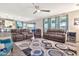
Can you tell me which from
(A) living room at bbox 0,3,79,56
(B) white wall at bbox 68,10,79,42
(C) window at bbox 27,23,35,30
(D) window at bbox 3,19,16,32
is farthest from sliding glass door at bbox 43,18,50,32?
(D) window at bbox 3,19,16,32

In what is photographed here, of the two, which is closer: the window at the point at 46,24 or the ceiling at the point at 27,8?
the ceiling at the point at 27,8

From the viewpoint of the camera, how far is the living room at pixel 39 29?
2340mm

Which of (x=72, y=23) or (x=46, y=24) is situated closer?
(x=72, y=23)

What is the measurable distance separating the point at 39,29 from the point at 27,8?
584 mm

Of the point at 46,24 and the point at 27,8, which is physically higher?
the point at 27,8

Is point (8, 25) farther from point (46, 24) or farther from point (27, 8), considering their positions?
point (46, 24)

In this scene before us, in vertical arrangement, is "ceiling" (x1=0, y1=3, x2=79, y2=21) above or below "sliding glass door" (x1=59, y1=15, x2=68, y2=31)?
above

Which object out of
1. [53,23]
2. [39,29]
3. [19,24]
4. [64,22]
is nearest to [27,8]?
[19,24]

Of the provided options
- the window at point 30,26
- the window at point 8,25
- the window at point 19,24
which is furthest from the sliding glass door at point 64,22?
the window at point 8,25

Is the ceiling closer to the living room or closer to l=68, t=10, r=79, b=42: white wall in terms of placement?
the living room

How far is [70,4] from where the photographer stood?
91.4 inches

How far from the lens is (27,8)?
2.36 meters

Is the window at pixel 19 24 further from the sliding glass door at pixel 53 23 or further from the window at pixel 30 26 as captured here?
the sliding glass door at pixel 53 23

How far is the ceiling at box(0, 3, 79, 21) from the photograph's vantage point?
2314 millimetres
